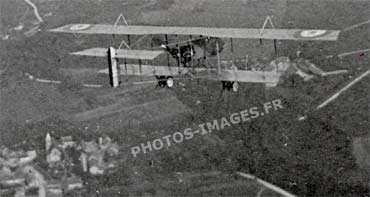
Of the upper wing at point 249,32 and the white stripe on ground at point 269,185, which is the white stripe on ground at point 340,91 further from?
the upper wing at point 249,32

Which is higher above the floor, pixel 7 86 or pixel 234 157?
pixel 7 86

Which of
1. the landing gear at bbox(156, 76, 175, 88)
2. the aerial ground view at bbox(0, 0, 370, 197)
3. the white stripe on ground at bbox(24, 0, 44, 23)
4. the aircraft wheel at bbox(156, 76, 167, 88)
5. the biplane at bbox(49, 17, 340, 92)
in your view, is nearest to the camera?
the biplane at bbox(49, 17, 340, 92)

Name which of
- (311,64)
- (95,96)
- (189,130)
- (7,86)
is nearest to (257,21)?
(311,64)

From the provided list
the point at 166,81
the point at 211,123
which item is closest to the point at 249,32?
the point at 166,81

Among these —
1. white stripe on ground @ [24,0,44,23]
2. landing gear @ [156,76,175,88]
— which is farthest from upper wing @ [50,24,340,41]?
white stripe on ground @ [24,0,44,23]

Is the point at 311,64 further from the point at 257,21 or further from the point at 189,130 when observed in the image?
the point at 189,130

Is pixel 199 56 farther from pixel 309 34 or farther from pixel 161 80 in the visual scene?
pixel 309 34

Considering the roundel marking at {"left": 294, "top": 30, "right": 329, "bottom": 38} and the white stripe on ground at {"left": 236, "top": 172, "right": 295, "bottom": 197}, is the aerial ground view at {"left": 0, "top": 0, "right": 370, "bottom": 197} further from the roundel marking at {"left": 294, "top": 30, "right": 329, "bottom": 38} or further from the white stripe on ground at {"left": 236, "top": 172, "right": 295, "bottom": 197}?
the roundel marking at {"left": 294, "top": 30, "right": 329, "bottom": 38}

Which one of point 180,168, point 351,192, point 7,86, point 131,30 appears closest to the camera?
point 131,30
